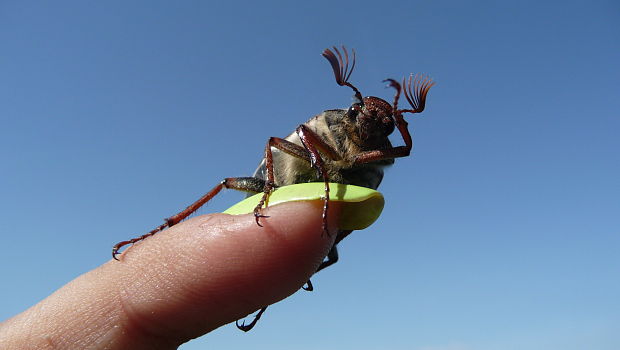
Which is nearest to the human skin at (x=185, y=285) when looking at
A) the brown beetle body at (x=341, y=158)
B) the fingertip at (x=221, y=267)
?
the fingertip at (x=221, y=267)

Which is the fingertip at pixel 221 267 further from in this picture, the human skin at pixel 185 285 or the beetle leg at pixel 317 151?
the beetle leg at pixel 317 151

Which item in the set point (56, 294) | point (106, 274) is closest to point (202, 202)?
point (106, 274)

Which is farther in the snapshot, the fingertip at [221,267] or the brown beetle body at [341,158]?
the brown beetle body at [341,158]

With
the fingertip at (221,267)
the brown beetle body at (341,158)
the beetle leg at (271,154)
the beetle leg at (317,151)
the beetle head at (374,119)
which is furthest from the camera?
the beetle head at (374,119)

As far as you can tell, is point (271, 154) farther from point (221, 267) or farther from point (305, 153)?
point (221, 267)

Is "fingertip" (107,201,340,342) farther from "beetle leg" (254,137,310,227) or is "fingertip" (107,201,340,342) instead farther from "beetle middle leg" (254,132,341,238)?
"beetle leg" (254,137,310,227)

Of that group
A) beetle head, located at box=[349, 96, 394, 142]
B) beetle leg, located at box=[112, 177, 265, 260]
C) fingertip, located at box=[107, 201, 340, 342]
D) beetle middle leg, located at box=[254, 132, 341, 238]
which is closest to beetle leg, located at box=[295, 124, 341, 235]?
beetle middle leg, located at box=[254, 132, 341, 238]

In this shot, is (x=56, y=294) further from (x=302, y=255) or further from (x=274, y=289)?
(x=302, y=255)
